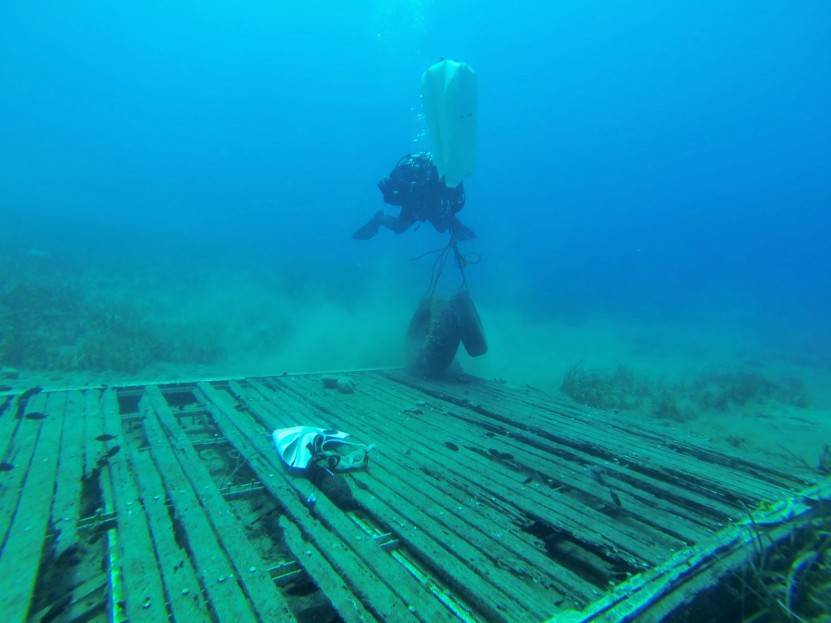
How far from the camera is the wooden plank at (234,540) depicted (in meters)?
2.24

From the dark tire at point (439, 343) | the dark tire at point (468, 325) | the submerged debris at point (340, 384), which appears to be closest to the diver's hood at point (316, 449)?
the submerged debris at point (340, 384)

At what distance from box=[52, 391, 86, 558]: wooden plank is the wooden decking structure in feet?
0.06

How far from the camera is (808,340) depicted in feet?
89.4

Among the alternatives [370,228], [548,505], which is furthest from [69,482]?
[370,228]

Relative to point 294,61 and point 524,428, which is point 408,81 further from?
point 524,428

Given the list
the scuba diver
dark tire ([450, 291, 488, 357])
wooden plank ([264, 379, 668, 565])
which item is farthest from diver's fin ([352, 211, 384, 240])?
wooden plank ([264, 379, 668, 565])

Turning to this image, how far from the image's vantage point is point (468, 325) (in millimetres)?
8094

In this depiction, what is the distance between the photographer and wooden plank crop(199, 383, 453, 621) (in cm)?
231

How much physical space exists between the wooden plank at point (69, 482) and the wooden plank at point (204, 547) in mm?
575

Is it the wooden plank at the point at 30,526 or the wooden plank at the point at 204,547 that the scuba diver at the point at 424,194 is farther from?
the wooden plank at the point at 30,526

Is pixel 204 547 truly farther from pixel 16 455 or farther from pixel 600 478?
pixel 600 478

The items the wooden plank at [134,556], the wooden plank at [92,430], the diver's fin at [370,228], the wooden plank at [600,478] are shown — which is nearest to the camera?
the wooden plank at [134,556]

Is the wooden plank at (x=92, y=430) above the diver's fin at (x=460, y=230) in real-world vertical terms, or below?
below

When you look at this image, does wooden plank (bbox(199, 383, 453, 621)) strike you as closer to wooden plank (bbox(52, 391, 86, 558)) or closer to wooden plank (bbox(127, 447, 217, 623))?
wooden plank (bbox(127, 447, 217, 623))
